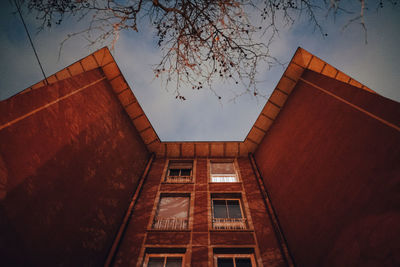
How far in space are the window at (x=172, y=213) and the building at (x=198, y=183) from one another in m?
0.05

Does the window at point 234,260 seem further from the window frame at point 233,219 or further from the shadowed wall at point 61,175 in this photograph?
the shadowed wall at point 61,175

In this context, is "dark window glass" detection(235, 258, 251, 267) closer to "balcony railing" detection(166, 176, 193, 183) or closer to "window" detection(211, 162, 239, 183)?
"window" detection(211, 162, 239, 183)

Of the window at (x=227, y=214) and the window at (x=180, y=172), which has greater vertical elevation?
the window at (x=180, y=172)

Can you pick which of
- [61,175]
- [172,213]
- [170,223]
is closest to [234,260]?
[170,223]

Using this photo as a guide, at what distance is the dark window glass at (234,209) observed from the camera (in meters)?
9.33

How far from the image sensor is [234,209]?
381 inches

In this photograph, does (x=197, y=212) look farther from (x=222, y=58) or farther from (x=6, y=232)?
(x=222, y=58)

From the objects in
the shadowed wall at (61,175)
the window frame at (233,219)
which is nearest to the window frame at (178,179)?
the window frame at (233,219)

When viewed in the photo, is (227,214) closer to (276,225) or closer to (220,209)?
(220,209)

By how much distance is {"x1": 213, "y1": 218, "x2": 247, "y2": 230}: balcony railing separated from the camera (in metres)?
8.64

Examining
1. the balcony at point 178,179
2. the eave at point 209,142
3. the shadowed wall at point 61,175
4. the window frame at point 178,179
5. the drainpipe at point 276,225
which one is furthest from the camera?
the balcony at point 178,179

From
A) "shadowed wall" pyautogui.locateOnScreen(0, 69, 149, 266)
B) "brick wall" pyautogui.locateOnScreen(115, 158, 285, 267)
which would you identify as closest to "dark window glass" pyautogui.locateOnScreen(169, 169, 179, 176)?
"brick wall" pyautogui.locateOnScreen(115, 158, 285, 267)

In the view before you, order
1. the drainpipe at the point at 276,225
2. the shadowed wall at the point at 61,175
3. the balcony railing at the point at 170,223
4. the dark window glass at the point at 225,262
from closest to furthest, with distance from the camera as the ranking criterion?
the shadowed wall at the point at 61,175
the drainpipe at the point at 276,225
the dark window glass at the point at 225,262
the balcony railing at the point at 170,223

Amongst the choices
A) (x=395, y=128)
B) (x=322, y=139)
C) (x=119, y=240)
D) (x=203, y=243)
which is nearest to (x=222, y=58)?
(x=395, y=128)
